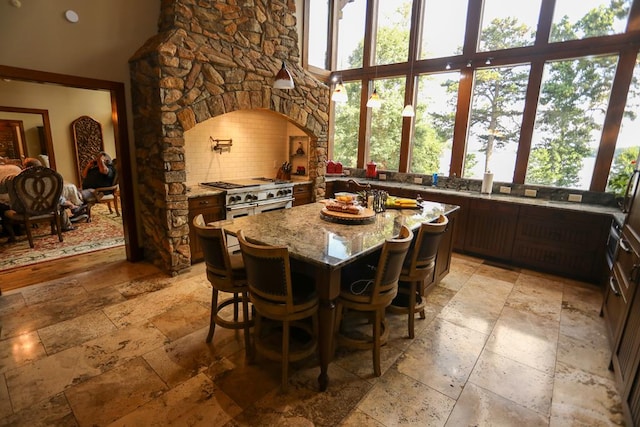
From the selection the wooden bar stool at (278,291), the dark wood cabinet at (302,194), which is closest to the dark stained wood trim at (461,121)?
the dark wood cabinet at (302,194)

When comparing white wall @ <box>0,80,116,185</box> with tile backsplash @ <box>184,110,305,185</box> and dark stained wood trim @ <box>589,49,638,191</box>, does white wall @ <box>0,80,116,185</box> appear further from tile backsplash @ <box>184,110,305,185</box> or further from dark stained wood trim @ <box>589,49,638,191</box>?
dark stained wood trim @ <box>589,49,638,191</box>

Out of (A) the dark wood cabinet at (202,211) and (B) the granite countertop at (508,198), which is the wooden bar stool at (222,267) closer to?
(A) the dark wood cabinet at (202,211)

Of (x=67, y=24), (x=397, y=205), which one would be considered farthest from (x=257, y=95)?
(x=397, y=205)

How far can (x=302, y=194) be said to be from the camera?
210 inches

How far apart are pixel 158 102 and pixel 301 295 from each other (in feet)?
8.68

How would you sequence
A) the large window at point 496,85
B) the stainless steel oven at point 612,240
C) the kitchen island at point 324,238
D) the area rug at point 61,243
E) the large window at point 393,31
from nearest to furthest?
the kitchen island at point 324,238, the stainless steel oven at point 612,240, the large window at point 496,85, the area rug at point 61,243, the large window at point 393,31

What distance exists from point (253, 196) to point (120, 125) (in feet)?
5.77

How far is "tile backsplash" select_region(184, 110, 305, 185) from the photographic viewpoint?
458 centimetres

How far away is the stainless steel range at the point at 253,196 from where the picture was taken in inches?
164

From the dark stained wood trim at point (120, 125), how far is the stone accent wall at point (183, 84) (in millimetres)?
111

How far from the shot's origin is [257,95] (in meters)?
4.12

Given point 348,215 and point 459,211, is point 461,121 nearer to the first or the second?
point 459,211

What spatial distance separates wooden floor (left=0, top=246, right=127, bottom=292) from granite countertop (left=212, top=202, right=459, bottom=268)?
2478 millimetres

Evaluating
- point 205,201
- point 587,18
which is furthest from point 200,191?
point 587,18
